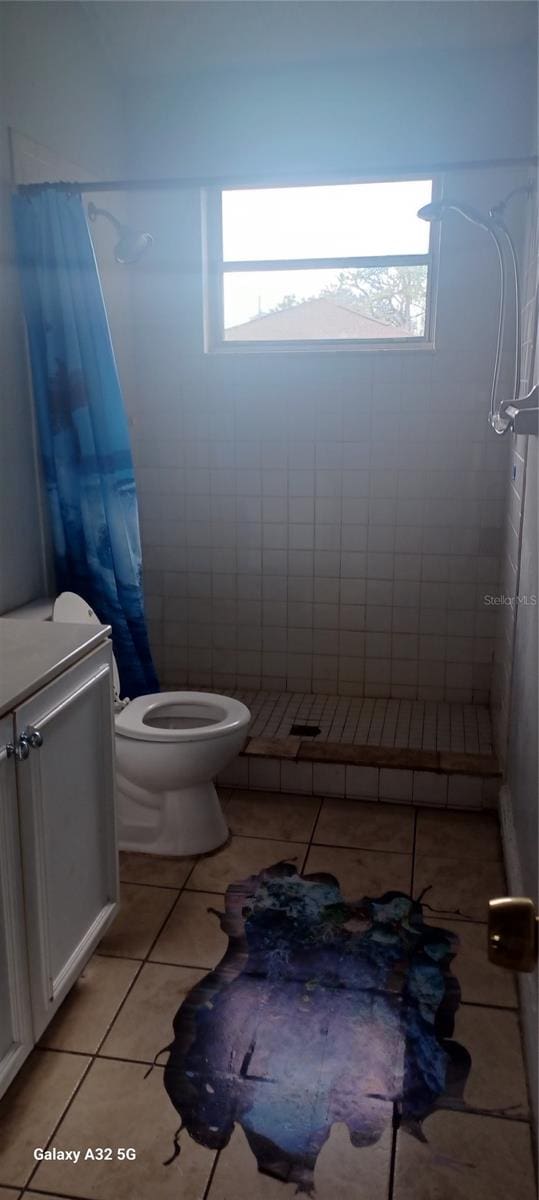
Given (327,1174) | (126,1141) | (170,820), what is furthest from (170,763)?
(327,1174)

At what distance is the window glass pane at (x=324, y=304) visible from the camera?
10.6 feet

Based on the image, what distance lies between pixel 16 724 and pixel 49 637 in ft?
1.24

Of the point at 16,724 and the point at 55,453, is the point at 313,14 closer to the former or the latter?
the point at 55,453

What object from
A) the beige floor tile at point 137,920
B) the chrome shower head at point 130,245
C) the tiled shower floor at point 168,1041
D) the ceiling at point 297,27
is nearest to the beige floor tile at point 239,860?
the tiled shower floor at point 168,1041

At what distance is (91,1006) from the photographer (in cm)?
192

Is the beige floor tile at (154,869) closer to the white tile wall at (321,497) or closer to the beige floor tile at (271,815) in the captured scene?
the beige floor tile at (271,815)

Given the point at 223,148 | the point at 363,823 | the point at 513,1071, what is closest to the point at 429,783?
the point at 363,823

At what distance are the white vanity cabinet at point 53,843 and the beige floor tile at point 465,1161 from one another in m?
0.72

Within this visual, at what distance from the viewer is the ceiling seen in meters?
2.81

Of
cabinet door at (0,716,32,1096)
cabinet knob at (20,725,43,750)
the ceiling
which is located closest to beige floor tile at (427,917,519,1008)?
cabinet door at (0,716,32,1096)

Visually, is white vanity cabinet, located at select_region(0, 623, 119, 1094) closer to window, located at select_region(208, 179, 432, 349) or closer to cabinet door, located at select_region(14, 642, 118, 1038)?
cabinet door, located at select_region(14, 642, 118, 1038)

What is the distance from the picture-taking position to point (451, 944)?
2146 millimetres

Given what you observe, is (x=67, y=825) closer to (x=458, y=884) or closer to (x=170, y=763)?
(x=170, y=763)

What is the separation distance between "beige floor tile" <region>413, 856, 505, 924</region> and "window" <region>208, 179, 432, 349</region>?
6.10ft
